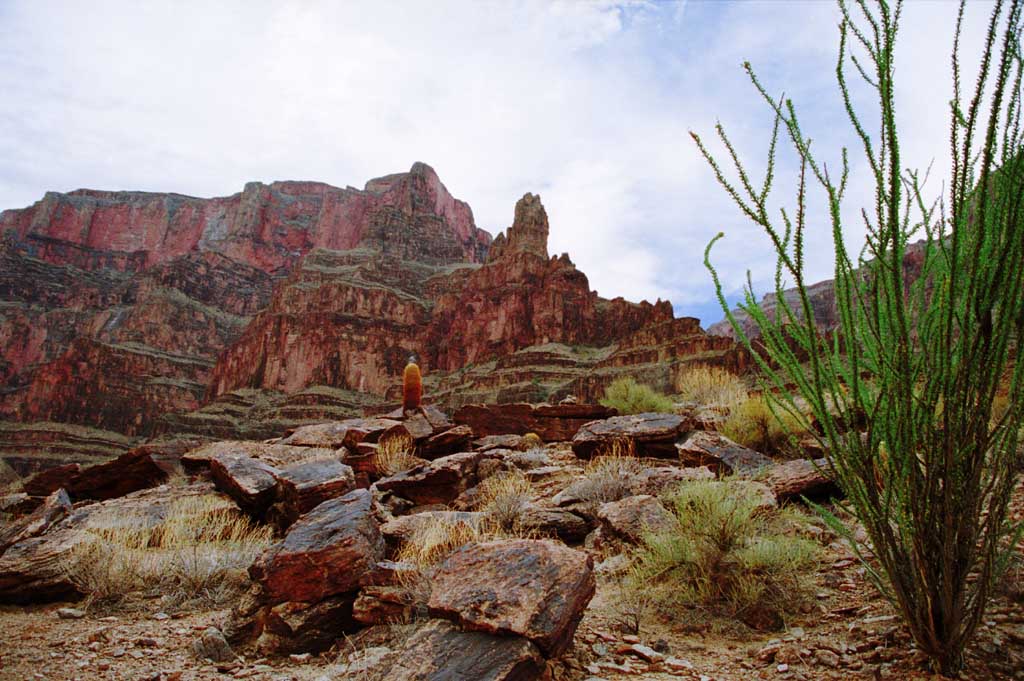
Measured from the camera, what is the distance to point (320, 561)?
14.7 ft

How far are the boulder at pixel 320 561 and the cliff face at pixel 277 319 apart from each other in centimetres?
3769

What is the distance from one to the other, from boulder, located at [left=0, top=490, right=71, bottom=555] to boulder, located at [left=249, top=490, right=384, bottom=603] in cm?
416

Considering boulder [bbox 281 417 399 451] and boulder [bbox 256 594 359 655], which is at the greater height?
boulder [bbox 281 417 399 451]

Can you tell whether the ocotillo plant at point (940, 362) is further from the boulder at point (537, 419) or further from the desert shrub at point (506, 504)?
the boulder at point (537, 419)

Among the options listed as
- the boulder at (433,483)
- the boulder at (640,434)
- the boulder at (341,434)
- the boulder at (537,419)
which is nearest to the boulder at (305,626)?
the boulder at (433,483)

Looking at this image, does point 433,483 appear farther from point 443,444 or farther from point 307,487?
point 443,444

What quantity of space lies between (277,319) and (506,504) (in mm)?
85901

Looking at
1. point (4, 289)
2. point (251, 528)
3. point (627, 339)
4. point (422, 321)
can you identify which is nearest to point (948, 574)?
point (251, 528)

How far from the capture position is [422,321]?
89.9 m

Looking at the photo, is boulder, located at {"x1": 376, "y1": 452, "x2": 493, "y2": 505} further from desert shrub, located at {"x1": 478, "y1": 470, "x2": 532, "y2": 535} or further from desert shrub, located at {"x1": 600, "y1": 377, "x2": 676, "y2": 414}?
desert shrub, located at {"x1": 600, "y1": 377, "x2": 676, "y2": 414}

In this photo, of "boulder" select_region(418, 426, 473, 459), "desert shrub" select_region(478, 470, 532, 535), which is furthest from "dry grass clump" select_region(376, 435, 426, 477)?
"desert shrub" select_region(478, 470, 532, 535)

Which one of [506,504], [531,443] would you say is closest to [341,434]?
[531,443]

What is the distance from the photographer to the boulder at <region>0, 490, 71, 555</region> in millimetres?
6813

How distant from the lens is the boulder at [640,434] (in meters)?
9.19
